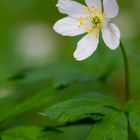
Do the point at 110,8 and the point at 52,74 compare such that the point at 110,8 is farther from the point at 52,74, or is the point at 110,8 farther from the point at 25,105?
the point at 52,74

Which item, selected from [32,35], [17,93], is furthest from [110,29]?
[32,35]

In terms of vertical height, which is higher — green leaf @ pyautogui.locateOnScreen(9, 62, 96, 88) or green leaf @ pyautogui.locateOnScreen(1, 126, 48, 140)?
green leaf @ pyautogui.locateOnScreen(9, 62, 96, 88)

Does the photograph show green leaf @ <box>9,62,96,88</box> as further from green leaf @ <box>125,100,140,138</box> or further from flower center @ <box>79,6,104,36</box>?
green leaf @ <box>125,100,140,138</box>

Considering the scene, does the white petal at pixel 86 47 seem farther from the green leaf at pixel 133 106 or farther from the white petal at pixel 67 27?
the green leaf at pixel 133 106

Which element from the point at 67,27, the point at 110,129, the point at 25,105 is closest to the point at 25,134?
the point at 25,105

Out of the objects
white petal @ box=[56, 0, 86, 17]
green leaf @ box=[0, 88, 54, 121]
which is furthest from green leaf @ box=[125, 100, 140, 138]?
white petal @ box=[56, 0, 86, 17]
